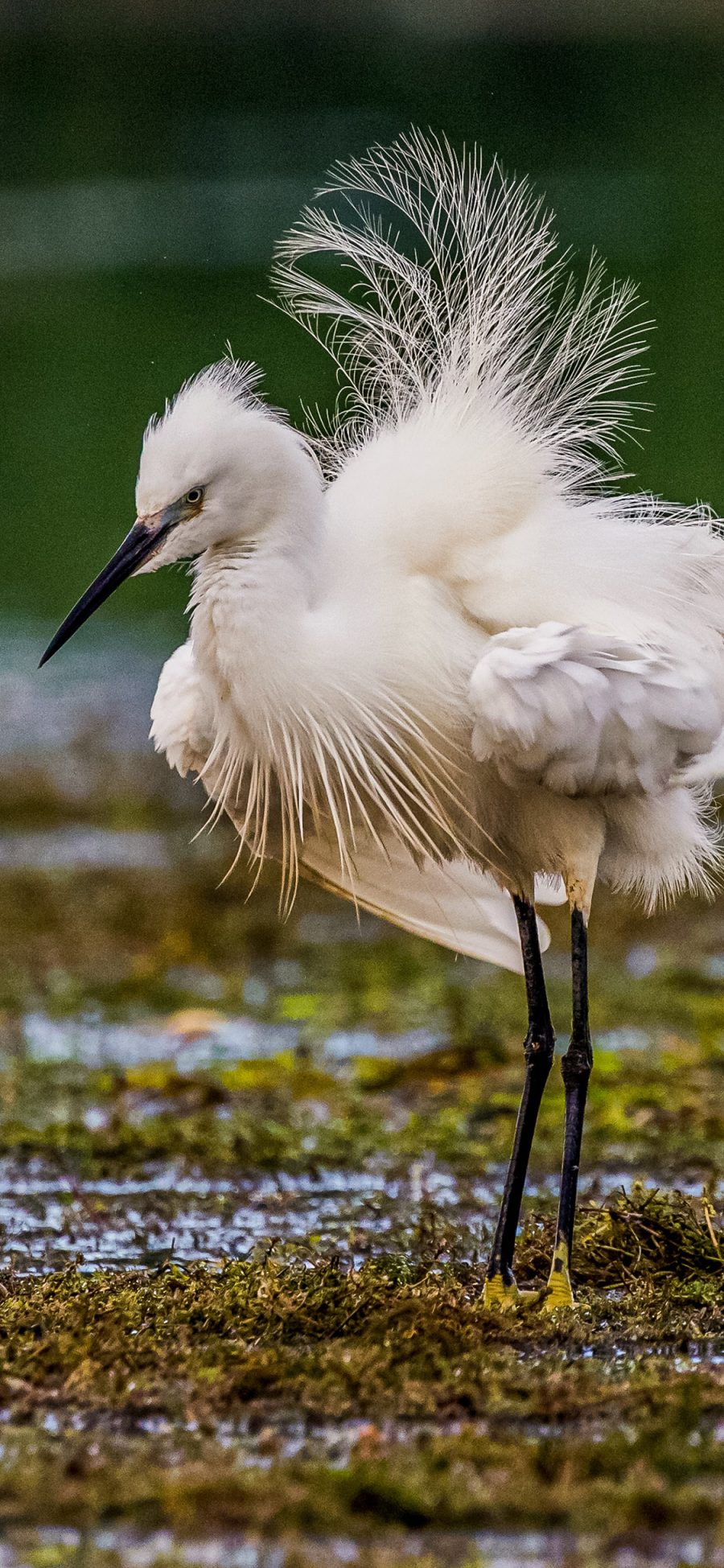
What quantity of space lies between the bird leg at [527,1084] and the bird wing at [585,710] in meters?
0.51

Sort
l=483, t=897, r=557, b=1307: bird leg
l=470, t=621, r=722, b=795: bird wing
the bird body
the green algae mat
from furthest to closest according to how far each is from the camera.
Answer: l=483, t=897, r=557, b=1307: bird leg
the bird body
l=470, t=621, r=722, b=795: bird wing
the green algae mat

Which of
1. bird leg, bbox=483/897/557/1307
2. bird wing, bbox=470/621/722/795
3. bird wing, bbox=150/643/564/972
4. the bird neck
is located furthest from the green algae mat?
the bird neck

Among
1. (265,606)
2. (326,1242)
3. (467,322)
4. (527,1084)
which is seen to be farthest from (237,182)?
(265,606)

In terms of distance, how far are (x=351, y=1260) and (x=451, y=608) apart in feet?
4.80

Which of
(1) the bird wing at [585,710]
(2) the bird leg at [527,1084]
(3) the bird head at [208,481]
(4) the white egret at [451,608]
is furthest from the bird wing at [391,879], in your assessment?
(1) the bird wing at [585,710]

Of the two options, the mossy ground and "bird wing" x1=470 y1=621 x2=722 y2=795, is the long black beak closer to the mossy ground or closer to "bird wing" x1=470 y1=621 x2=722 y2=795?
"bird wing" x1=470 y1=621 x2=722 y2=795

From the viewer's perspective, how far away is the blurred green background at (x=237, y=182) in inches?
664

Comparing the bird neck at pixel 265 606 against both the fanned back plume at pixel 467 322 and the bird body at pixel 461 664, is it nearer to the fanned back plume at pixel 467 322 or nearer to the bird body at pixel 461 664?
the bird body at pixel 461 664

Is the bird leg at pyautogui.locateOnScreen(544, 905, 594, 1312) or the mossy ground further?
the bird leg at pyautogui.locateOnScreen(544, 905, 594, 1312)

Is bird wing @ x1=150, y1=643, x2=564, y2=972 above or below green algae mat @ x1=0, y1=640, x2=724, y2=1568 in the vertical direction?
above

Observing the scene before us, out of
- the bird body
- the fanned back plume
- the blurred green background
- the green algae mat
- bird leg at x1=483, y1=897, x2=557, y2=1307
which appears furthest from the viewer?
the blurred green background

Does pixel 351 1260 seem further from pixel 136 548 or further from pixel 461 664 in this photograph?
pixel 136 548

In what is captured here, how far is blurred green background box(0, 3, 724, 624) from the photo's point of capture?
16.9 meters

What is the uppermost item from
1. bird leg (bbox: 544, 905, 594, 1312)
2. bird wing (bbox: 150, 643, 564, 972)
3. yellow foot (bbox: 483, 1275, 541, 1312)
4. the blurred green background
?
the blurred green background
